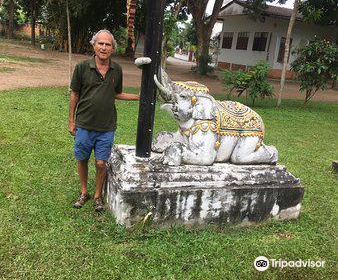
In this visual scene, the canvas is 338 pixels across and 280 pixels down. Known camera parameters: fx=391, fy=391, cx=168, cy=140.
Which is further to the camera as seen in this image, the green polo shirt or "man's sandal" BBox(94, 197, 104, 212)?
"man's sandal" BBox(94, 197, 104, 212)

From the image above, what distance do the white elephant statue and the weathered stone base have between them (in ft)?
0.35

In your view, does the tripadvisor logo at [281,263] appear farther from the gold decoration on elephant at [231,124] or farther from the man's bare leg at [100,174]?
the man's bare leg at [100,174]

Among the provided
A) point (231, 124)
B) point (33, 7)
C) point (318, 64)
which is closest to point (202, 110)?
point (231, 124)

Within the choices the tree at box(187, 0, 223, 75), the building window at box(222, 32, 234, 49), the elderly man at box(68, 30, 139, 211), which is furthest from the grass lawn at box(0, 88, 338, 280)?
the building window at box(222, 32, 234, 49)

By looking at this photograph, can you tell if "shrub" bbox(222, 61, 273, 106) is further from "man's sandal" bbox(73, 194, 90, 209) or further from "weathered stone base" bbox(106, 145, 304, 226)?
"man's sandal" bbox(73, 194, 90, 209)

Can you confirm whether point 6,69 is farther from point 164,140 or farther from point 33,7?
point 33,7

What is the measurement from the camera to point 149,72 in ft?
11.8

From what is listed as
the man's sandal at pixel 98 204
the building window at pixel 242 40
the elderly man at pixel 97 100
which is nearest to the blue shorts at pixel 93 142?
the elderly man at pixel 97 100

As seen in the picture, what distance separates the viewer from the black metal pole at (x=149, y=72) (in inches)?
138

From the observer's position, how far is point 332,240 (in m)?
3.83

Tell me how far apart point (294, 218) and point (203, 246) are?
126 cm

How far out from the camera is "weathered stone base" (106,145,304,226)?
348 cm

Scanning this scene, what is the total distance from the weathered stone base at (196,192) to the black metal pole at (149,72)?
0.65ft

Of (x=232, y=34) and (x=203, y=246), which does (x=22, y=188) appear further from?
(x=232, y=34)
